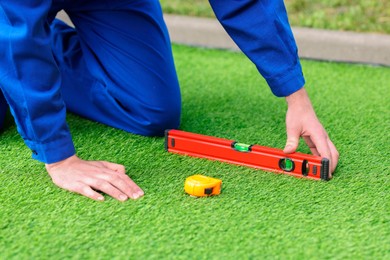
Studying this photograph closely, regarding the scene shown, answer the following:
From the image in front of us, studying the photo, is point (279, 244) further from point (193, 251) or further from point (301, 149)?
point (301, 149)

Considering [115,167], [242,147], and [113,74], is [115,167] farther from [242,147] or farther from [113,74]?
[113,74]

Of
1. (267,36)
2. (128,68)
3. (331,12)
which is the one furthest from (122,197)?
(331,12)

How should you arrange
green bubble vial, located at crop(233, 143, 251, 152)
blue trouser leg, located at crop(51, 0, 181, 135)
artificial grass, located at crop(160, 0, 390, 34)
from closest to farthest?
1. green bubble vial, located at crop(233, 143, 251, 152)
2. blue trouser leg, located at crop(51, 0, 181, 135)
3. artificial grass, located at crop(160, 0, 390, 34)

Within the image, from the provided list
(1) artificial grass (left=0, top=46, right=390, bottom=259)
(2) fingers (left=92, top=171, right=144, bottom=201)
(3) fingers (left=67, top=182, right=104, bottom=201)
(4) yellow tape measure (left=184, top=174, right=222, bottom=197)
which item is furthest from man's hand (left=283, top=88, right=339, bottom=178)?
(3) fingers (left=67, top=182, right=104, bottom=201)

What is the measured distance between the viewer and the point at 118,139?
2.67 m

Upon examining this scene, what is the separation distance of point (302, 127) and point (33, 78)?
81cm

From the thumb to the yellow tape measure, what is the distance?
24cm

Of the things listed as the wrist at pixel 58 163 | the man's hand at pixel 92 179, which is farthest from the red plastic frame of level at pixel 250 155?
the wrist at pixel 58 163

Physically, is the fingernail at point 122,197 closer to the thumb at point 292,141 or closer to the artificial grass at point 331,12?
the thumb at point 292,141

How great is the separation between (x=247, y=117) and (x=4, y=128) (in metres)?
0.93

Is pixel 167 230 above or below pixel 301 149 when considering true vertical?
above

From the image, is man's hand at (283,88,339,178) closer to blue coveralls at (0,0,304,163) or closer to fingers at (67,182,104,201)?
blue coveralls at (0,0,304,163)

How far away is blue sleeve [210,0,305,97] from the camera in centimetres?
221

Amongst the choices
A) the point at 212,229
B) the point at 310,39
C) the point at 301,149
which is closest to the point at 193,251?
the point at 212,229
